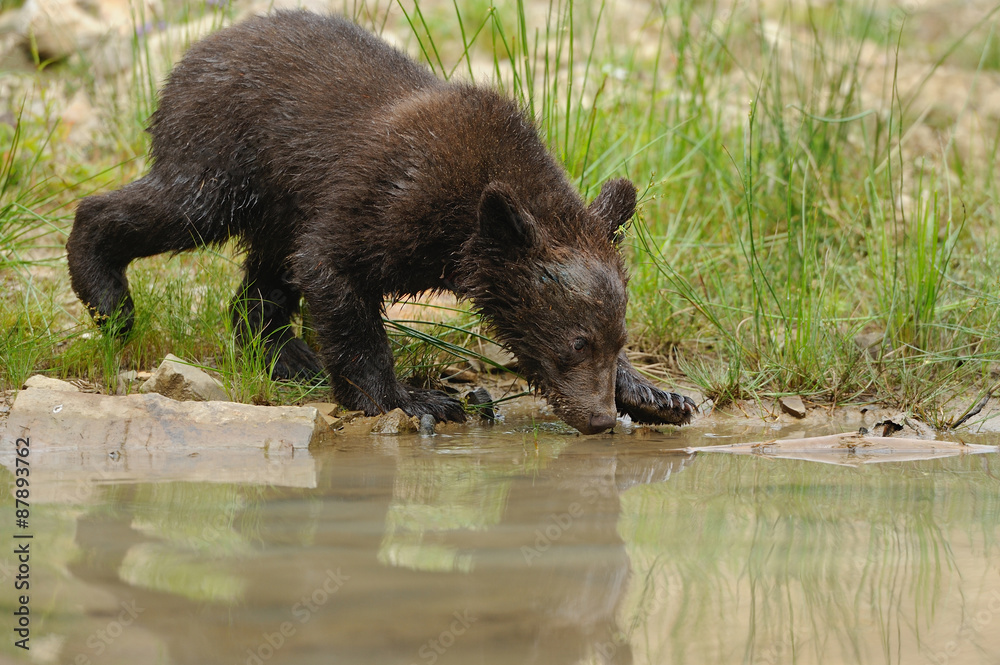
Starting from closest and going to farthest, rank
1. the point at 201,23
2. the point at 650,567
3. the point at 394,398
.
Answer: the point at 650,567, the point at 394,398, the point at 201,23

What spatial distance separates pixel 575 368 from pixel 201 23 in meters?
5.38

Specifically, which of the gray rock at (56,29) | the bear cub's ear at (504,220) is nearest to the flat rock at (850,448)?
the bear cub's ear at (504,220)

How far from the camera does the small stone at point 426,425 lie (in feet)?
15.6

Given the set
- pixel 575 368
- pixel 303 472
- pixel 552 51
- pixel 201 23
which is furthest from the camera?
pixel 552 51

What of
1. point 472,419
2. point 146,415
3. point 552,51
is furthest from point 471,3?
point 146,415

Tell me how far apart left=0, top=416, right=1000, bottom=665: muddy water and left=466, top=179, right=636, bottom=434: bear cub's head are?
99cm

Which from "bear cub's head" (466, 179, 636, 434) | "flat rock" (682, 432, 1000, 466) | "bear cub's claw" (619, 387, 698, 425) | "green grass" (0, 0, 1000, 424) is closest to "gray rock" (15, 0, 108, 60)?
"green grass" (0, 0, 1000, 424)

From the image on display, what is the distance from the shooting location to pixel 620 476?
12.0 ft

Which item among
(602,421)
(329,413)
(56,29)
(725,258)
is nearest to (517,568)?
(602,421)

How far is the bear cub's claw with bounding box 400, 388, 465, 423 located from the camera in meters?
4.95

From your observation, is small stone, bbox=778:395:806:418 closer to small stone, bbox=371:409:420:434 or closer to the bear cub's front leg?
the bear cub's front leg

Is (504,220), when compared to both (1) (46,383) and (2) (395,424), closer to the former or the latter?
(2) (395,424)

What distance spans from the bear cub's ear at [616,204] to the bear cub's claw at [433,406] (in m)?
1.15

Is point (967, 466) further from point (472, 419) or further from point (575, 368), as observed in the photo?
point (472, 419)
